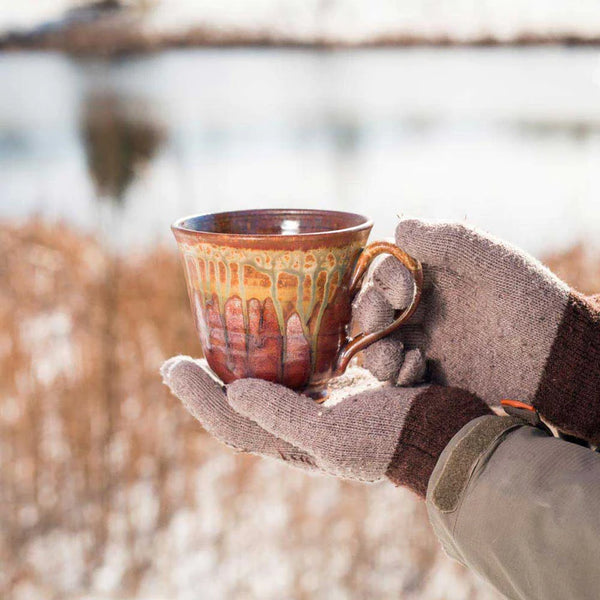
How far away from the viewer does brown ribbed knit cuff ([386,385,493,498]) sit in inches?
29.8

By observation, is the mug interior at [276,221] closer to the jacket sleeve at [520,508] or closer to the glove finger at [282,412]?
the glove finger at [282,412]

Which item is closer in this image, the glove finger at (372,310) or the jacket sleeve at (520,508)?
the jacket sleeve at (520,508)

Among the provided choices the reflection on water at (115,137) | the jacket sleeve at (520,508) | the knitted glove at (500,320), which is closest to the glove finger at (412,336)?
the knitted glove at (500,320)

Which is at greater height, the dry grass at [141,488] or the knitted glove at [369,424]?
the knitted glove at [369,424]

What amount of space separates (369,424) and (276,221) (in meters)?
0.29

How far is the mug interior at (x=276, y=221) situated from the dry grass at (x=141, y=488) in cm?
183

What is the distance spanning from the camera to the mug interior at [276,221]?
0.83 meters

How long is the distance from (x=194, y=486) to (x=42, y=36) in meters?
2.98

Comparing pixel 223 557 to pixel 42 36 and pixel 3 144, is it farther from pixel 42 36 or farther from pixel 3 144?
pixel 3 144

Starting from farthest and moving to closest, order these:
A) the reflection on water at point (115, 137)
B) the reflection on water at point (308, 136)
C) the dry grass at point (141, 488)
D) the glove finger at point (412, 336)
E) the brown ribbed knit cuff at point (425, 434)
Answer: the reflection on water at point (115, 137)
the reflection on water at point (308, 136)
the dry grass at point (141, 488)
the glove finger at point (412, 336)
the brown ribbed knit cuff at point (425, 434)

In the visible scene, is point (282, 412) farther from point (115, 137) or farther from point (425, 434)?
point (115, 137)

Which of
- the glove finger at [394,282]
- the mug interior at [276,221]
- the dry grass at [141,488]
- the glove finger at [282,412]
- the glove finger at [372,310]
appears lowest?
the dry grass at [141,488]

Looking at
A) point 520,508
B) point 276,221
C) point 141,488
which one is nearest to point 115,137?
Answer: point 141,488

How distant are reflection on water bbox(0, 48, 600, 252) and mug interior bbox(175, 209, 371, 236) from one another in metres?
2.31
